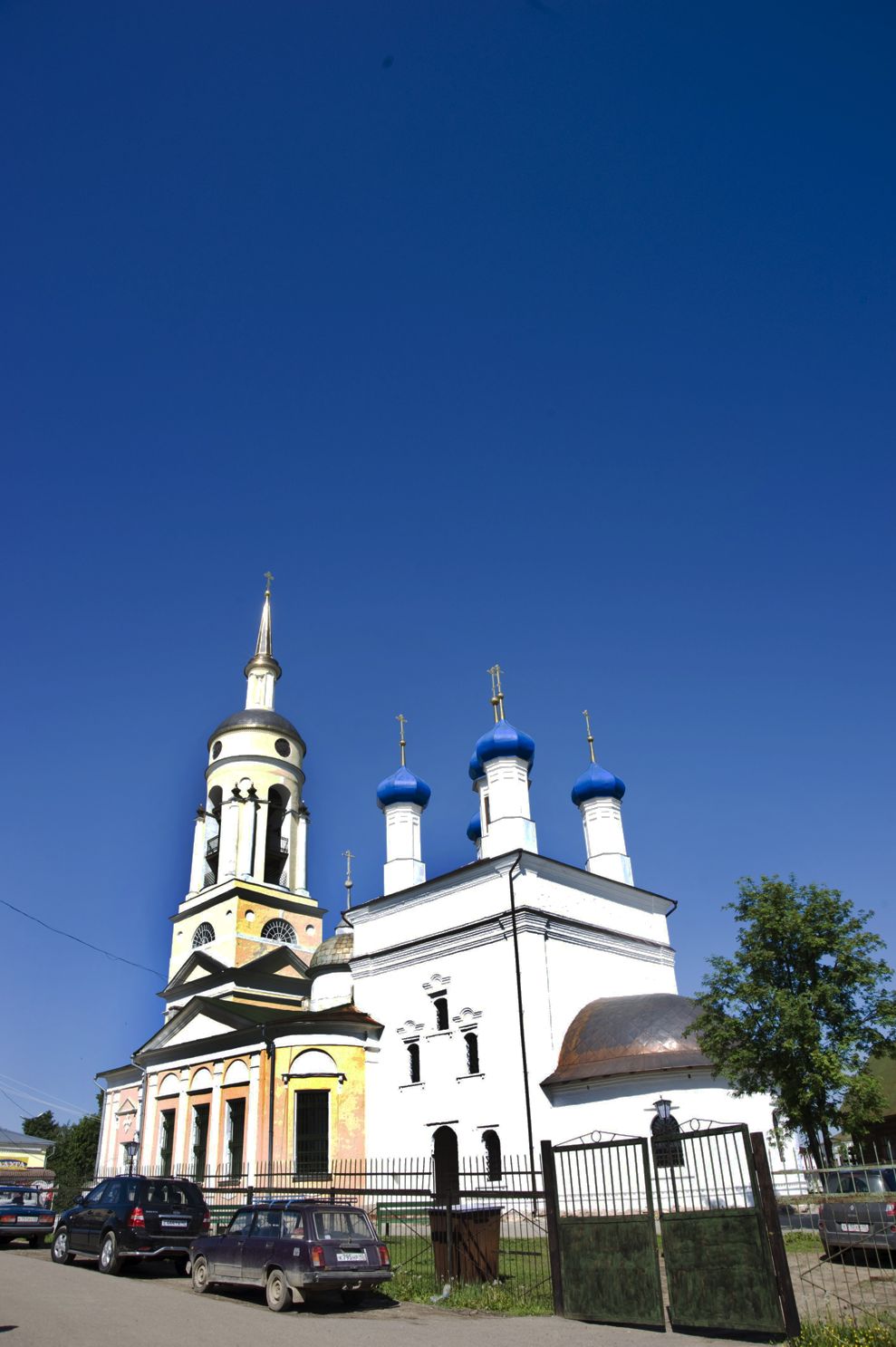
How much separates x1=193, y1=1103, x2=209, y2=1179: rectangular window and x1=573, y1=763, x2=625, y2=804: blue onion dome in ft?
48.7

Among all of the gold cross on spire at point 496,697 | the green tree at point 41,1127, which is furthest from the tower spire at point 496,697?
the green tree at point 41,1127

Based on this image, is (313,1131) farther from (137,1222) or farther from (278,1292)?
(278,1292)

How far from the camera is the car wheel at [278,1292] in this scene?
35.9ft

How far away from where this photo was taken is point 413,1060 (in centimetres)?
2586

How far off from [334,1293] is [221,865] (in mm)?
24096

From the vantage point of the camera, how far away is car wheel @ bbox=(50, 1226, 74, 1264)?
1482 centimetres

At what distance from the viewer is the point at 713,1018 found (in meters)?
19.4

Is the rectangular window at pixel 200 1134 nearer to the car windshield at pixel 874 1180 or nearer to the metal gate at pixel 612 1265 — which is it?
the metal gate at pixel 612 1265

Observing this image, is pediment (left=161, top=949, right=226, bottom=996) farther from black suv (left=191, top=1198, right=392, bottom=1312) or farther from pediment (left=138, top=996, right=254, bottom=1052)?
black suv (left=191, top=1198, right=392, bottom=1312)

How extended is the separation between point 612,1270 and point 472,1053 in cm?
1503

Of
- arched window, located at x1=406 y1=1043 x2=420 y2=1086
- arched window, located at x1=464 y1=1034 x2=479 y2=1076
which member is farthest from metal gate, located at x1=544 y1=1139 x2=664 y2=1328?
arched window, located at x1=406 y1=1043 x2=420 y2=1086

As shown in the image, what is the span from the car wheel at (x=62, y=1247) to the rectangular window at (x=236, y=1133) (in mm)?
10738

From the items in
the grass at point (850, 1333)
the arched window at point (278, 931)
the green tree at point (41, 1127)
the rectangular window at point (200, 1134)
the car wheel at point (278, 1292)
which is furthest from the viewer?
the green tree at point (41, 1127)

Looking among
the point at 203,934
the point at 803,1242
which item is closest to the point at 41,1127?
the point at 203,934
